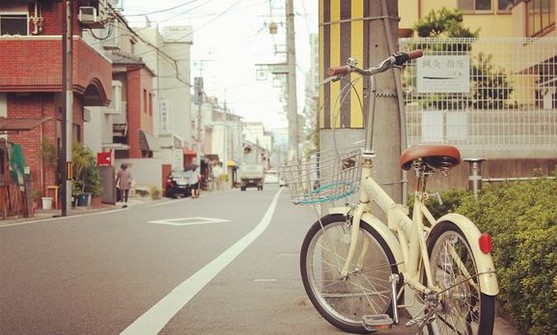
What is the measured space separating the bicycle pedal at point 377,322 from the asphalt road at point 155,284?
476 mm

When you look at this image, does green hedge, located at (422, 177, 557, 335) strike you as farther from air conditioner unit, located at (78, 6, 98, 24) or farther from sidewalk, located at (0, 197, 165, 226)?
air conditioner unit, located at (78, 6, 98, 24)

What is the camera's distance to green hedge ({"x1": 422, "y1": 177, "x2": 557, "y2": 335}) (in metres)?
3.49

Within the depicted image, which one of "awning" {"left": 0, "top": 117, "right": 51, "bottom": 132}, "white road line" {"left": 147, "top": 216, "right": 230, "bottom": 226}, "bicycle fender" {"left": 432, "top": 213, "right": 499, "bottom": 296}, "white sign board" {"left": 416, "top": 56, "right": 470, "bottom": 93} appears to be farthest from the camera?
"awning" {"left": 0, "top": 117, "right": 51, "bottom": 132}

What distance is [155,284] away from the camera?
6.79 metres

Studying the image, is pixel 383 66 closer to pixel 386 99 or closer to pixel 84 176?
pixel 386 99

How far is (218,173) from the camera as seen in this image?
81.8 meters

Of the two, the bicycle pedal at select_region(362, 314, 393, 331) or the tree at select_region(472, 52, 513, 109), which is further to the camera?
the tree at select_region(472, 52, 513, 109)

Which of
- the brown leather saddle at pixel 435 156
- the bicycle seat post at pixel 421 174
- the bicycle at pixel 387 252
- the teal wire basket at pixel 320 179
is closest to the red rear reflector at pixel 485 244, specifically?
the bicycle at pixel 387 252

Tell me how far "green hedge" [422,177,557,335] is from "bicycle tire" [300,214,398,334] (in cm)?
72

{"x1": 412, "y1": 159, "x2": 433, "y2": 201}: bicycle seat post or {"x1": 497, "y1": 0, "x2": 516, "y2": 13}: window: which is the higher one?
{"x1": 497, "y1": 0, "x2": 516, "y2": 13}: window

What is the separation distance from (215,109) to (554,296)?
10190cm

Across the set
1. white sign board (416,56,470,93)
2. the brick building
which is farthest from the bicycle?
the brick building

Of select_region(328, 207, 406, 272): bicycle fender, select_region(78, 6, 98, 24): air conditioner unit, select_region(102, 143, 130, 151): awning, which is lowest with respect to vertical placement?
select_region(328, 207, 406, 272): bicycle fender

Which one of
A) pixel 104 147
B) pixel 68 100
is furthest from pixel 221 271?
pixel 104 147
